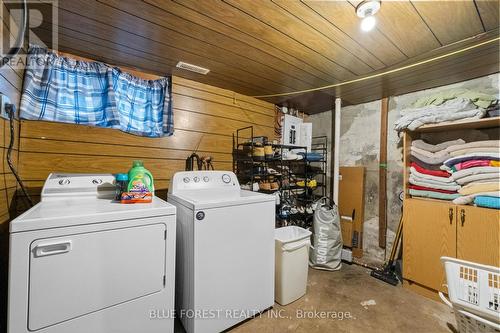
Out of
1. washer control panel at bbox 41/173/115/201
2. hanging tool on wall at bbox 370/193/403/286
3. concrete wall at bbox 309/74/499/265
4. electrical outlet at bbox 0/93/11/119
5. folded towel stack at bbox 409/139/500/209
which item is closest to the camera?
electrical outlet at bbox 0/93/11/119

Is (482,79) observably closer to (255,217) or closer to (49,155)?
(255,217)

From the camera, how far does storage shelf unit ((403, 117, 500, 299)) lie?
5.36 feet

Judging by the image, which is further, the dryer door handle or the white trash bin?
the white trash bin

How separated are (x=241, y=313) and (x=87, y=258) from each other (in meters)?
1.11

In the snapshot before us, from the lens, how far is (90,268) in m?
1.01

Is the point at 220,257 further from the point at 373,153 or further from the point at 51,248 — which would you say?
the point at 373,153

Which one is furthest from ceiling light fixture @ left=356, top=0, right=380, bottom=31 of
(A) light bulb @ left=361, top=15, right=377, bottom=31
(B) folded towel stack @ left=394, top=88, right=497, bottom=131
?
(B) folded towel stack @ left=394, top=88, right=497, bottom=131

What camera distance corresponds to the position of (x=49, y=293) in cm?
92

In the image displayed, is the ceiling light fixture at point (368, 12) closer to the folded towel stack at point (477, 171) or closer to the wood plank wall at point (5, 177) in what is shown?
the folded towel stack at point (477, 171)

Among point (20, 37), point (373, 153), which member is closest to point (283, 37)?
point (20, 37)

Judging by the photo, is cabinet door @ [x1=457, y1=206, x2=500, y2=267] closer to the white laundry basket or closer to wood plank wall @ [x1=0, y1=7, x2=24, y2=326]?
the white laundry basket

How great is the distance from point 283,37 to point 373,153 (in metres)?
1.95

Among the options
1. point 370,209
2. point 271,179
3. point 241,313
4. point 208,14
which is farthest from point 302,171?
point 208,14

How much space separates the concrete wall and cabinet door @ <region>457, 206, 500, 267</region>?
29.3 inches
